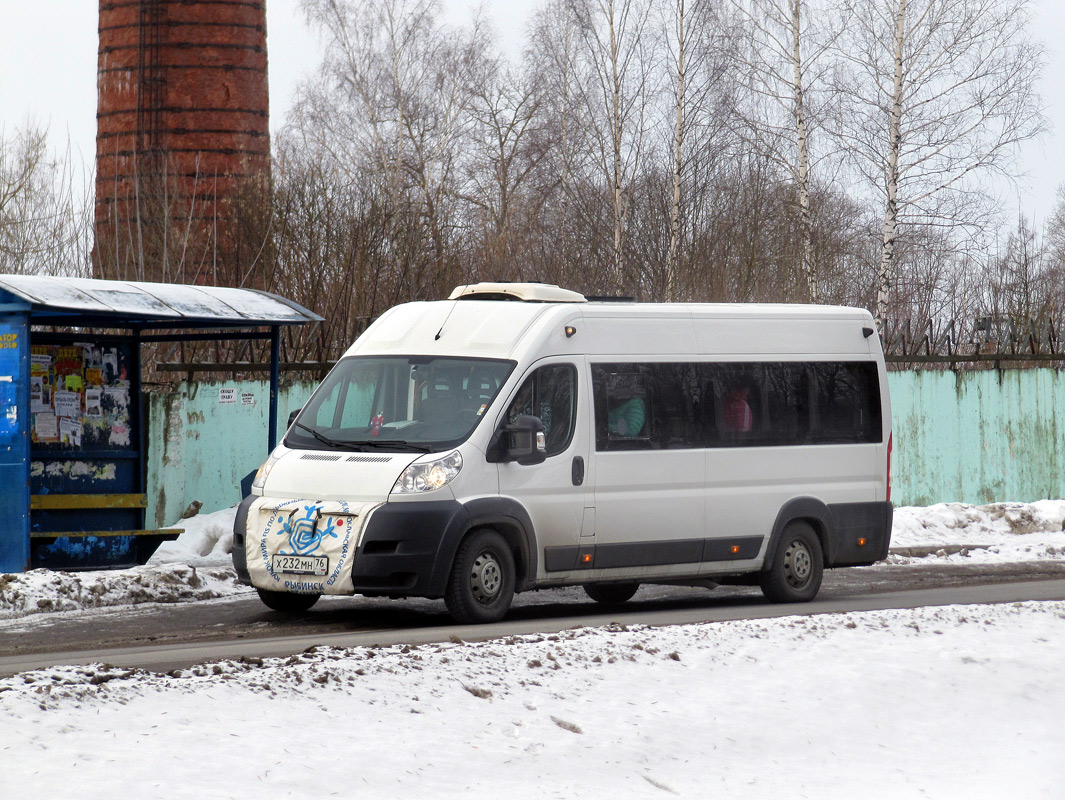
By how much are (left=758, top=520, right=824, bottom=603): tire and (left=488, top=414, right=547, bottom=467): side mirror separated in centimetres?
278

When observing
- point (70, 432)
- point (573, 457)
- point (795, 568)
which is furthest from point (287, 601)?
point (795, 568)

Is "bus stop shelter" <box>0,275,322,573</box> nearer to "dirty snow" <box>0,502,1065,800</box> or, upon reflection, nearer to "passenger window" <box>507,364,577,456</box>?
"passenger window" <box>507,364,577,456</box>

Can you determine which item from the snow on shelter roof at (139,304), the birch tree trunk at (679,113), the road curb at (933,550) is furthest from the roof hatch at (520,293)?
the birch tree trunk at (679,113)

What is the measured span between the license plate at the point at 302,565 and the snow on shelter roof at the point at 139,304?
327cm

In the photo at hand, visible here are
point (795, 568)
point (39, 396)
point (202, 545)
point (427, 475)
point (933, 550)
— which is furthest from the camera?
point (933, 550)

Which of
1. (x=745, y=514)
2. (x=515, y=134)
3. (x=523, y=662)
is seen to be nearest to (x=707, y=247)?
(x=745, y=514)

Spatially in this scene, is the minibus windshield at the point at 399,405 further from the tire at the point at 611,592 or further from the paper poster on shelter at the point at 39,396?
the paper poster on shelter at the point at 39,396

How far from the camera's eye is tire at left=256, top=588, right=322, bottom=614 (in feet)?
36.8

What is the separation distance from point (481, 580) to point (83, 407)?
5424mm

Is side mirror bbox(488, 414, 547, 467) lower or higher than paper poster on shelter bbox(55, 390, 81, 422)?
lower

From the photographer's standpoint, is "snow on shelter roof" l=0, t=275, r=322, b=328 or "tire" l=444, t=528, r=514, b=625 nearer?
"tire" l=444, t=528, r=514, b=625

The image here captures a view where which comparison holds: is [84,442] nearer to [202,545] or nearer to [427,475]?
[202,545]

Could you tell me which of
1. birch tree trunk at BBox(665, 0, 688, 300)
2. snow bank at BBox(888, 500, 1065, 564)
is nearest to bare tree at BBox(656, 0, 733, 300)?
birch tree trunk at BBox(665, 0, 688, 300)

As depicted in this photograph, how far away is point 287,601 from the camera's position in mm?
11461
